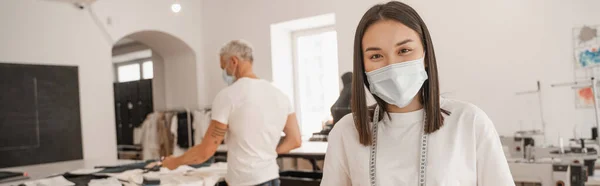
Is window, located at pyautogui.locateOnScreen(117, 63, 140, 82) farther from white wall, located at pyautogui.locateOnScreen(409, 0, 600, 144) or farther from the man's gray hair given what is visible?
the man's gray hair

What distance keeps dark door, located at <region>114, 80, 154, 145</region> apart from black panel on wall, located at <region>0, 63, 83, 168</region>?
366cm

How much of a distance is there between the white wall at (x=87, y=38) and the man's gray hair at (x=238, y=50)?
3.45m

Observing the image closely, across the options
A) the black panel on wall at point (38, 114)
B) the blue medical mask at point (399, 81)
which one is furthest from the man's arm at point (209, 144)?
the black panel on wall at point (38, 114)

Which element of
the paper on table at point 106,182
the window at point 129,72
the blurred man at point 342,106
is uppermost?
the window at point 129,72

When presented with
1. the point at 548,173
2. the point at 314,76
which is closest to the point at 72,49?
the point at 314,76

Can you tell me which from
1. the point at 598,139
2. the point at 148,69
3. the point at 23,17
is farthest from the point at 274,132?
the point at 148,69

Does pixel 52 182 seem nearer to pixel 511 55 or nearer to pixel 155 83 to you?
pixel 511 55

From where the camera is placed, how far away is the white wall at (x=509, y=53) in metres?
5.14

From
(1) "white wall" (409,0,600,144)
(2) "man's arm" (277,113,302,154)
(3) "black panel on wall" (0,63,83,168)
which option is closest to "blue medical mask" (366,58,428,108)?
(2) "man's arm" (277,113,302,154)

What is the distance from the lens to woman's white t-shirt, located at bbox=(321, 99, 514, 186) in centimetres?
105

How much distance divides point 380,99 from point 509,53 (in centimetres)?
482

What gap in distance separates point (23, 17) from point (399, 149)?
5863 millimetres

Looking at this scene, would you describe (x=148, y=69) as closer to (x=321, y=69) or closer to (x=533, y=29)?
(x=321, y=69)

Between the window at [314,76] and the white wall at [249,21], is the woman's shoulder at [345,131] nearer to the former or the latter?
the white wall at [249,21]
